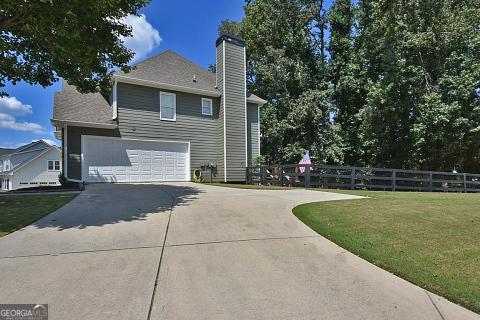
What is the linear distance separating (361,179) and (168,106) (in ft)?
35.7

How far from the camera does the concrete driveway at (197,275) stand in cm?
300

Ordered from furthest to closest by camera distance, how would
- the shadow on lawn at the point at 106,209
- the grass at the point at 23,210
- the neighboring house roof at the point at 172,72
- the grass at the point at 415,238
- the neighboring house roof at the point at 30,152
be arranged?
the neighboring house roof at the point at 30,152 < the neighboring house roof at the point at 172,72 < the shadow on lawn at the point at 106,209 < the grass at the point at 23,210 < the grass at the point at 415,238

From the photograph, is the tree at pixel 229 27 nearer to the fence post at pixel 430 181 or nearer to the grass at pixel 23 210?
the fence post at pixel 430 181

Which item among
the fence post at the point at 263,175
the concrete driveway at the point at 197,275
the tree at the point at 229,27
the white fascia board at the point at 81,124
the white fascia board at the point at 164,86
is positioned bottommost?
the concrete driveway at the point at 197,275

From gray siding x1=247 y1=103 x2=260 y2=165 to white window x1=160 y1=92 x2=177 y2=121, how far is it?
4.63m

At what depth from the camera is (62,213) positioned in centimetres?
705

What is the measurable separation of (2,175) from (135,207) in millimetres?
36665

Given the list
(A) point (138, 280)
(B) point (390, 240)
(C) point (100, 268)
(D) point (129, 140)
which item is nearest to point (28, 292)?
(C) point (100, 268)

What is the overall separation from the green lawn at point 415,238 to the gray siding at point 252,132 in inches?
439

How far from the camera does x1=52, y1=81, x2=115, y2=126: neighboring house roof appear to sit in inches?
565

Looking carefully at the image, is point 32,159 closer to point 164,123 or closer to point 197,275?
point 164,123

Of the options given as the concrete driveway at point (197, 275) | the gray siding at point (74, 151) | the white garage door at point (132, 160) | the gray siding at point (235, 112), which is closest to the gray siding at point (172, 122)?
the white garage door at point (132, 160)

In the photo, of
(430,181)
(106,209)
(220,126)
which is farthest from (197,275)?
(430,181)

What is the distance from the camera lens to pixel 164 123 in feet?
54.9
